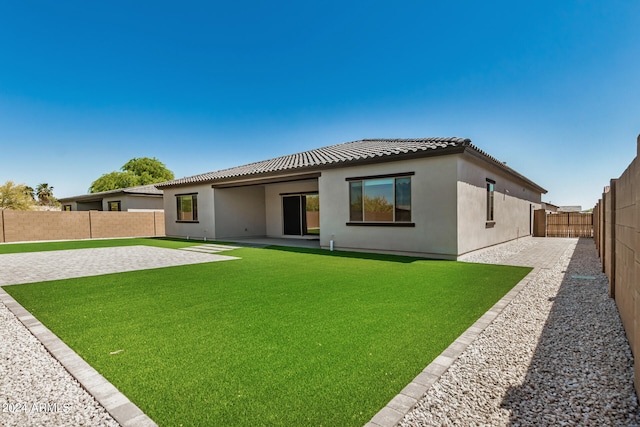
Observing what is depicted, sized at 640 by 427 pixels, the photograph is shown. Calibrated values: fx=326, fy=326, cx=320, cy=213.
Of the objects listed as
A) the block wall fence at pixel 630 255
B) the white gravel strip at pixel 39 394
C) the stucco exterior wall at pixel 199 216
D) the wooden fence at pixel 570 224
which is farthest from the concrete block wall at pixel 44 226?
the wooden fence at pixel 570 224

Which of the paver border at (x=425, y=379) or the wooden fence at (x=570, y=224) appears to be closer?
the paver border at (x=425, y=379)

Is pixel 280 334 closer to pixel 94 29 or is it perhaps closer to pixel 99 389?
pixel 99 389

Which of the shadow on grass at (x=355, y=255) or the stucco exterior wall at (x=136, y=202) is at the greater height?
the stucco exterior wall at (x=136, y=202)

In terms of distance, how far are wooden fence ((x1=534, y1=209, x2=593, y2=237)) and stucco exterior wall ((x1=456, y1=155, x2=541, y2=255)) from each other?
2879 millimetres

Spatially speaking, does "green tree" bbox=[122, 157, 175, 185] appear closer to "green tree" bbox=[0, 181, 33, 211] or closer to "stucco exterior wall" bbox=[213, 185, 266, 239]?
"green tree" bbox=[0, 181, 33, 211]

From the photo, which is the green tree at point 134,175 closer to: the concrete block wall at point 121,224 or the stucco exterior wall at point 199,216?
the concrete block wall at point 121,224

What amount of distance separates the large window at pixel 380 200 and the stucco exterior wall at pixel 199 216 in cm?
820

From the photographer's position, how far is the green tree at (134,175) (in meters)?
44.7

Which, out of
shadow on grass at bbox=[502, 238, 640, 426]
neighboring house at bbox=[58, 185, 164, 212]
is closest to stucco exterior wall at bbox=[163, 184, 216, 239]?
neighboring house at bbox=[58, 185, 164, 212]

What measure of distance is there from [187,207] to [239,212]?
3.19 metres

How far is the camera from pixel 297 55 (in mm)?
14555

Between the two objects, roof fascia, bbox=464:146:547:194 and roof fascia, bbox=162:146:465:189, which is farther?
roof fascia, bbox=464:146:547:194

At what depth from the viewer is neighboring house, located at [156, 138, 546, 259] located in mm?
9641

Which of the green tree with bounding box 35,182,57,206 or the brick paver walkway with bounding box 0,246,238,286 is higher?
the green tree with bounding box 35,182,57,206
